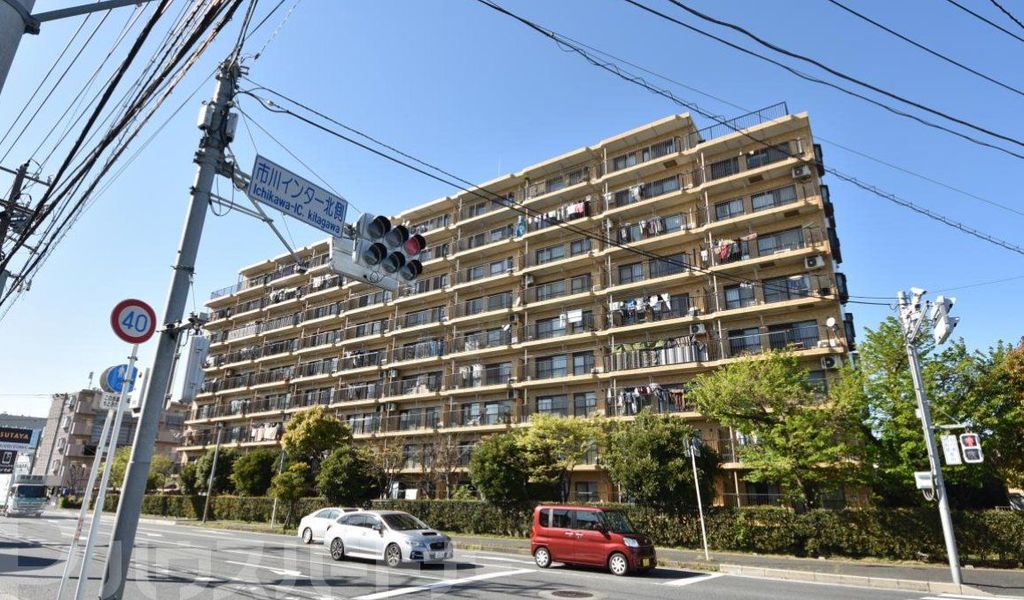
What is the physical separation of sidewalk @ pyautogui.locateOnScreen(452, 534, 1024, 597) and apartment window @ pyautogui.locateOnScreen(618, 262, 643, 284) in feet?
53.8

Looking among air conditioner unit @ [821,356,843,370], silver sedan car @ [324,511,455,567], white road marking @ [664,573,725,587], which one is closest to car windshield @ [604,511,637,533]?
white road marking @ [664,573,725,587]

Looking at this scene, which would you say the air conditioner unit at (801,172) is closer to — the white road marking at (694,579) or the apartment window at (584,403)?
the apartment window at (584,403)

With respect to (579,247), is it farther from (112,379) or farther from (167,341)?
(167,341)

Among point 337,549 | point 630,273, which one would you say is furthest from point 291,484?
point 630,273

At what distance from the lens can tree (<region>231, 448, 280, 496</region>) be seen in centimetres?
3625

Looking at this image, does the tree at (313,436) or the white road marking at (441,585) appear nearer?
the white road marking at (441,585)

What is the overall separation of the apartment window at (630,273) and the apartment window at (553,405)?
7.78 metres

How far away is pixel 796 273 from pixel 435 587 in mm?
22629

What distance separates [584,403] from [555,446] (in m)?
5.72

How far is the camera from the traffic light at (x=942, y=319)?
12922 mm

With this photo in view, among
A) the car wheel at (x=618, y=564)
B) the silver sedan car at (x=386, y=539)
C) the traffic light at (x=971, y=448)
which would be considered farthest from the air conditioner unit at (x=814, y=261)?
the silver sedan car at (x=386, y=539)

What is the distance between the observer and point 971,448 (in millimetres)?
12422

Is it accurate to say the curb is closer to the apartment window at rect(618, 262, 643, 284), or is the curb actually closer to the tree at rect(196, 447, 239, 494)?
the apartment window at rect(618, 262, 643, 284)

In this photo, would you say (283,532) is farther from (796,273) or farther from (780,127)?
(780,127)
